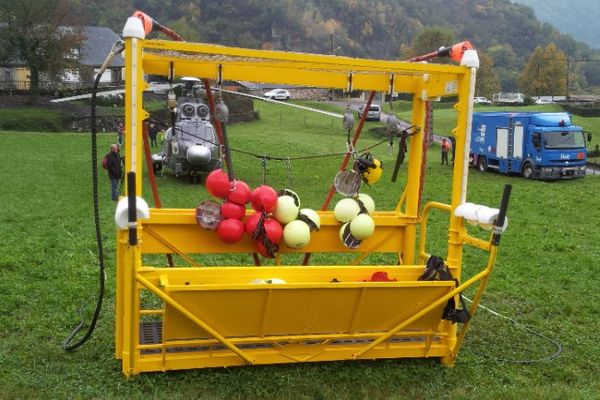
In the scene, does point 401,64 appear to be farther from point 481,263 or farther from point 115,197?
point 115,197

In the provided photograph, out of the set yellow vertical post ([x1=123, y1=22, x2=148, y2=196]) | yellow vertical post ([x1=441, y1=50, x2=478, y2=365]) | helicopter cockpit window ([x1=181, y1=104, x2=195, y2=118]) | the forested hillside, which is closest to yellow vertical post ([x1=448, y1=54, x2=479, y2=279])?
yellow vertical post ([x1=441, y1=50, x2=478, y2=365])

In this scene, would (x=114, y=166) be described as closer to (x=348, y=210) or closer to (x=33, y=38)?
(x=348, y=210)

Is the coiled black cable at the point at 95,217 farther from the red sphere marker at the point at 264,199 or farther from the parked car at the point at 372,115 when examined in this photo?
the parked car at the point at 372,115

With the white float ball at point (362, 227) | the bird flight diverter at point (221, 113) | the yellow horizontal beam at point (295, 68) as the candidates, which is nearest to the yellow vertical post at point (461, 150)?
the yellow horizontal beam at point (295, 68)

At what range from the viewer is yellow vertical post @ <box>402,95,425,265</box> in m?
7.59

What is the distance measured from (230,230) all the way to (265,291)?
1325 millimetres

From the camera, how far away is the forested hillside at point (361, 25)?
12712 centimetres

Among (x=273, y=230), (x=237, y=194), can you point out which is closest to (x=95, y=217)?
(x=237, y=194)

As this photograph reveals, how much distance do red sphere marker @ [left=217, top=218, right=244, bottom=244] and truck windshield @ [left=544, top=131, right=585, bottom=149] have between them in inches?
880

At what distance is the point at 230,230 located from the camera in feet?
22.9

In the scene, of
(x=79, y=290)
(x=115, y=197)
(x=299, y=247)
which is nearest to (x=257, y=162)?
(x=115, y=197)

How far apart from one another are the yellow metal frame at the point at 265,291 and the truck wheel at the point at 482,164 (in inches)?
927

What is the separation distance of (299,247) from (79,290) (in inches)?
150

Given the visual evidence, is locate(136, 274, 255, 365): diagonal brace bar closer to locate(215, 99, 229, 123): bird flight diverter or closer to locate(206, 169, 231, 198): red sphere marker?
locate(206, 169, 231, 198): red sphere marker
